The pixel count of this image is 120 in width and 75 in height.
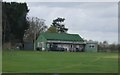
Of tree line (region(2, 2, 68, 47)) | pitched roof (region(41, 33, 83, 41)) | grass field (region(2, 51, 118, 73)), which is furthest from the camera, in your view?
pitched roof (region(41, 33, 83, 41))

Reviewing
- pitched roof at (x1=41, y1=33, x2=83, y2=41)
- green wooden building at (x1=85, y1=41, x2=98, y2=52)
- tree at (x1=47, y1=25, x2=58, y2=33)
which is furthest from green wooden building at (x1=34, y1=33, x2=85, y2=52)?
tree at (x1=47, y1=25, x2=58, y2=33)

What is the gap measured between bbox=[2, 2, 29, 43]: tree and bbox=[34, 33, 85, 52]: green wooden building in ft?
40.6

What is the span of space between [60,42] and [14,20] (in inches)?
860

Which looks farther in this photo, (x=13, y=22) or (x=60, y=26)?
(x=60, y=26)

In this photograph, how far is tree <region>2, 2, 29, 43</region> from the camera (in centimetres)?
7744

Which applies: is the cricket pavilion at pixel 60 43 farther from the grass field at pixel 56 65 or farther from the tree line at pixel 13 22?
the grass field at pixel 56 65

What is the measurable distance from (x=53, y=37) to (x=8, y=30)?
23.6m

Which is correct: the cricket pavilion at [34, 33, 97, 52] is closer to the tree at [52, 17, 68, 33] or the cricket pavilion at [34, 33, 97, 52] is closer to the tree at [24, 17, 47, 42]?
the tree at [24, 17, 47, 42]

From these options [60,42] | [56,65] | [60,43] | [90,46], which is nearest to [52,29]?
[90,46]

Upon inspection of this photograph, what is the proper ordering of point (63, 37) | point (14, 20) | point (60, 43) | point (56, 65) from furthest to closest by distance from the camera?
point (63, 37) < point (60, 43) < point (14, 20) < point (56, 65)

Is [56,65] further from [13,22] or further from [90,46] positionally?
[90,46]

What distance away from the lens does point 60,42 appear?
320ft

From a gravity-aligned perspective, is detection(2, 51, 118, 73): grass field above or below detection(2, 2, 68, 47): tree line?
below

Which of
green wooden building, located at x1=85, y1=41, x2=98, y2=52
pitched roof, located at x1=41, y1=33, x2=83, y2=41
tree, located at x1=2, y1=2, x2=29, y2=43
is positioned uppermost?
tree, located at x1=2, y1=2, x2=29, y2=43
